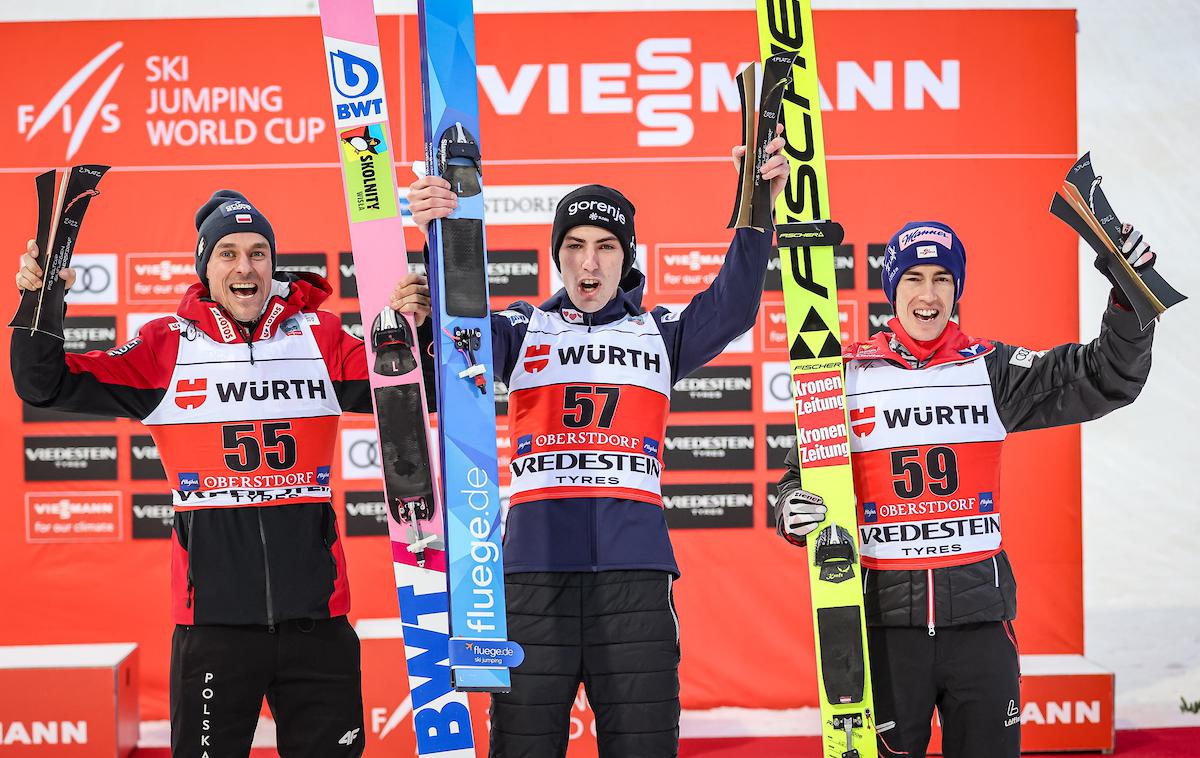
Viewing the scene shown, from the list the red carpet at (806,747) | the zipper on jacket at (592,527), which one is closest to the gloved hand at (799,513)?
the zipper on jacket at (592,527)

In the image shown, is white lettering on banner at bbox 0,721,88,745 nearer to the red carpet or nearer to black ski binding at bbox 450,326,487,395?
the red carpet

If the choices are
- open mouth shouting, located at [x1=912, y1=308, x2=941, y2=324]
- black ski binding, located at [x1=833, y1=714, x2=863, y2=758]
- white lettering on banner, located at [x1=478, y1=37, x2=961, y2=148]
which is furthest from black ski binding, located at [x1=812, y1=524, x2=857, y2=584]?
white lettering on banner, located at [x1=478, y1=37, x2=961, y2=148]

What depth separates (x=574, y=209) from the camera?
92.6 inches

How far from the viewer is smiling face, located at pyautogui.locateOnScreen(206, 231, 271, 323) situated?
241 cm

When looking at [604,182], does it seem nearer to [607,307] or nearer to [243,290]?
[607,307]

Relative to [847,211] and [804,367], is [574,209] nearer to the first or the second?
[804,367]

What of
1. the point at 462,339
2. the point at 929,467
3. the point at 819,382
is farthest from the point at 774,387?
the point at 462,339

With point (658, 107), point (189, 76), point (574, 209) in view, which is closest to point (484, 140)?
point (658, 107)

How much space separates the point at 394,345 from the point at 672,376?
0.64 m

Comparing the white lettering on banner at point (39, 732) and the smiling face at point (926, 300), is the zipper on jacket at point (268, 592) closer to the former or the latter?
the smiling face at point (926, 300)

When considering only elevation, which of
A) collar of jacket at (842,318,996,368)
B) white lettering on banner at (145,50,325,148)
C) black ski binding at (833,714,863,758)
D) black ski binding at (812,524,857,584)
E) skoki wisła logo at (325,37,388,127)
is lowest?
black ski binding at (833,714,863,758)

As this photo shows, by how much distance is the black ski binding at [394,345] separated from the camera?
7.71ft

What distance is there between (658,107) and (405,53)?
42.2 inches

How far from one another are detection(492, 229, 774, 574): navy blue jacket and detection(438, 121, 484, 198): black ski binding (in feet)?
1.05
